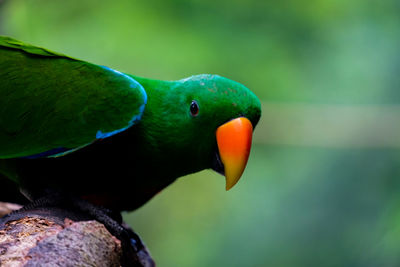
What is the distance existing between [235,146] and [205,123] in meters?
0.19

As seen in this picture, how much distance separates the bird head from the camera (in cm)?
219

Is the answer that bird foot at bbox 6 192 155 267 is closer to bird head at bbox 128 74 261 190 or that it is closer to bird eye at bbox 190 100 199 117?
bird head at bbox 128 74 261 190

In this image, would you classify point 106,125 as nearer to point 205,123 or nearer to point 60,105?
point 60,105

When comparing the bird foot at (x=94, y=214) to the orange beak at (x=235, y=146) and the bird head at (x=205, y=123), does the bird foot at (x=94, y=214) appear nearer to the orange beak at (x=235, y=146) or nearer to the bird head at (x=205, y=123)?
the bird head at (x=205, y=123)

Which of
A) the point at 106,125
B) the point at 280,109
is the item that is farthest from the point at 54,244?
the point at 280,109

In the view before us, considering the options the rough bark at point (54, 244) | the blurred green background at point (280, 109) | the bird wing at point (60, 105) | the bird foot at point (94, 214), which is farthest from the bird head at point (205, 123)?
the blurred green background at point (280, 109)

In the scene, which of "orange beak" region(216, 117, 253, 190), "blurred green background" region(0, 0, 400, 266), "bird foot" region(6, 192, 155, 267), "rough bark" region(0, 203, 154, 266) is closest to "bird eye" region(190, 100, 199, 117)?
"orange beak" region(216, 117, 253, 190)

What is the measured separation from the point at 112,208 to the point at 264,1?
3.23m

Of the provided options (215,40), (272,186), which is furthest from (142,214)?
(215,40)

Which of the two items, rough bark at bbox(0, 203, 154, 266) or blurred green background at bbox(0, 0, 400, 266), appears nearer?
rough bark at bbox(0, 203, 154, 266)

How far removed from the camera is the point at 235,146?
2.17 m

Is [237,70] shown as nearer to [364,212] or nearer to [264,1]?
[264,1]

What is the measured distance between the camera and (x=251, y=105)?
223 centimetres

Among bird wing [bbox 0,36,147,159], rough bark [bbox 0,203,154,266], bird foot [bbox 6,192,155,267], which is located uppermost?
bird wing [bbox 0,36,147,159]
